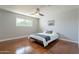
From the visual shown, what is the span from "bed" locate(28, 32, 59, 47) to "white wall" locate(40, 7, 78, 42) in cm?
12

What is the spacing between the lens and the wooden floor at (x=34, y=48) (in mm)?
1620

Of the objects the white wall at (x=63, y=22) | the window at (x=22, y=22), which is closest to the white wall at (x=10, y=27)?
the window at (x=22, y=22)

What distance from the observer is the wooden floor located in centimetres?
162

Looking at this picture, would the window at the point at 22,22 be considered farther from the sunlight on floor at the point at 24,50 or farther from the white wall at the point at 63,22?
the sunlight on floor at the point at 24,50

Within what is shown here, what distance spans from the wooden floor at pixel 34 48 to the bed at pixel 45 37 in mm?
112

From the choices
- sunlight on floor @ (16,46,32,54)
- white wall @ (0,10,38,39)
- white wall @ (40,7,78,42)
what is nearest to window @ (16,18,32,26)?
white wall @ (0,10,38,39)

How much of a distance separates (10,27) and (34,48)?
2.42 ft

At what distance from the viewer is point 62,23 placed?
175cm
